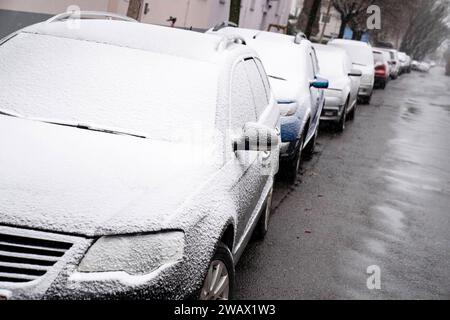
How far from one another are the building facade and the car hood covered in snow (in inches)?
303

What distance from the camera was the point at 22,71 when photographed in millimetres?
4000

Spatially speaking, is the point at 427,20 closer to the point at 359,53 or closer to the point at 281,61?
the point at 359,53

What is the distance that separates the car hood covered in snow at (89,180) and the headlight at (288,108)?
4.10 metres

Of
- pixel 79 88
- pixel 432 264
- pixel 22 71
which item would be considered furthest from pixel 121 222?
pixel 432 264

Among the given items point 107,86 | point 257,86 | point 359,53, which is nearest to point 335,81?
point 359,53

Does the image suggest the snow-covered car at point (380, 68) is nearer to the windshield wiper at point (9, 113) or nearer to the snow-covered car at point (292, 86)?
the snow-covered car at point (292, 86)

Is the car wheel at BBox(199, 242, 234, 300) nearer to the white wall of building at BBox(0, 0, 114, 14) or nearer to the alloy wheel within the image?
the alloy wheel

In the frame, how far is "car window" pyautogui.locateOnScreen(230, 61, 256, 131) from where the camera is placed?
3.94 metres

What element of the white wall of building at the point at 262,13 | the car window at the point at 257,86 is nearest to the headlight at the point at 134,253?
the car window at the point at 257,86

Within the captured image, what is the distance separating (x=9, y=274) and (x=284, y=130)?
5141 mm

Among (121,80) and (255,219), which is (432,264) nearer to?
(255,219)

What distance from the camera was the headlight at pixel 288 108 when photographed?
7398 millimetres

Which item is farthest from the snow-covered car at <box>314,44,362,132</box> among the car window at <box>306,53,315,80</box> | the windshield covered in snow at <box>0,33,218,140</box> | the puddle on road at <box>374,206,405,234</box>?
the windshield covered in snow at <box>0,33,218,140</box>

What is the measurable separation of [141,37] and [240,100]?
88 centimetres
